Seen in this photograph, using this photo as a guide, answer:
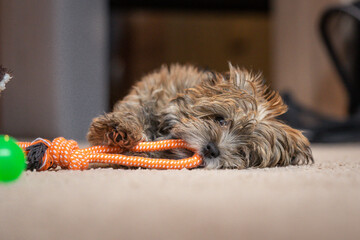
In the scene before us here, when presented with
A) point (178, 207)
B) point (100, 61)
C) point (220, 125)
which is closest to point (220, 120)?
point (220, 125)

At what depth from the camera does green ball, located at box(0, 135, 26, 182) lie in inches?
39.4

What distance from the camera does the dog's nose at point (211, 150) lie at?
1.37m

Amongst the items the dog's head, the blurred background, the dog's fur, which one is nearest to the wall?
the blurred background

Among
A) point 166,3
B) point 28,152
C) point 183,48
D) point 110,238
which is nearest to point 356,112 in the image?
point 28,152

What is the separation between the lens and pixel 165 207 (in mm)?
801

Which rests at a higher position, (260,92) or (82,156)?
(260,92)

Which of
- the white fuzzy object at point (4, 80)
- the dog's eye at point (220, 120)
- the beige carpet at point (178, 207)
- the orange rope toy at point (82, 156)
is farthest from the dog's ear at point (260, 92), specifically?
the white fuzzy object at point (4, 80)

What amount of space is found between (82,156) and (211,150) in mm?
410

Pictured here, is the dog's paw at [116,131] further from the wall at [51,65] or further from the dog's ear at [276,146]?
the wall at [51,65]

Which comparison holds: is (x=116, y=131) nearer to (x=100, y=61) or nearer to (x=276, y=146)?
(x=276, y=146)

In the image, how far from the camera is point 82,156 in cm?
128

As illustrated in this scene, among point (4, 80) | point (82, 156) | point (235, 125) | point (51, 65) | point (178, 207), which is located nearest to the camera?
point (178, 207)

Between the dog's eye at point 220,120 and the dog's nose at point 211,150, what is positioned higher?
the dog's eye at point 220,120

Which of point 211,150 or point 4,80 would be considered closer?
point 4,80
